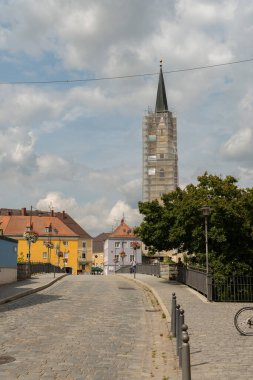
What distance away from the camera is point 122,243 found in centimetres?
11219

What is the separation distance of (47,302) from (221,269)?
8.24m

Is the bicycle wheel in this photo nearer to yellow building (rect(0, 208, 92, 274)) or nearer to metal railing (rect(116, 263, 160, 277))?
metal railing (rect(116, 263, 160, 277))

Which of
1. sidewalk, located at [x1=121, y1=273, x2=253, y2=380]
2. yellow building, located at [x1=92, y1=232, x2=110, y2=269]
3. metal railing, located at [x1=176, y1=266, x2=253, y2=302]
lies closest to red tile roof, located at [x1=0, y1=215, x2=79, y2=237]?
yellow building, located at [x1=92, y1=232, x2=110, y2=269]

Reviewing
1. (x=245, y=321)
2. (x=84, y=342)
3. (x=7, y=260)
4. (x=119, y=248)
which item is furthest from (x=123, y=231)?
(x=84, y=342)

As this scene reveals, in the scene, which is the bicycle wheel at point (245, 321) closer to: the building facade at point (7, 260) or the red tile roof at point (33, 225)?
the building facade at point (7, 260)

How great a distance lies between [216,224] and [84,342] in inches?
554

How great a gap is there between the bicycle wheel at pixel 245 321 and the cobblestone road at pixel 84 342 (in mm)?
1754

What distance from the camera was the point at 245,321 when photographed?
11117 mm

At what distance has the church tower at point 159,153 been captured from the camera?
120500 millimetres

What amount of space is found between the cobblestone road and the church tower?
98.9 metres

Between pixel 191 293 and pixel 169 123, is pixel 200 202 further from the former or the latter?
pixel 169 123

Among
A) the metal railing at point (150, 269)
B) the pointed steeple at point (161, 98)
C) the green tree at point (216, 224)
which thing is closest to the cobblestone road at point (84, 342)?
the green tree at point (216, 224)

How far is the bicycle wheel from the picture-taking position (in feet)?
36.2

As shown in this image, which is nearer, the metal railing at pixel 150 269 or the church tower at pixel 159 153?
the metal railing at pixel 150 269
